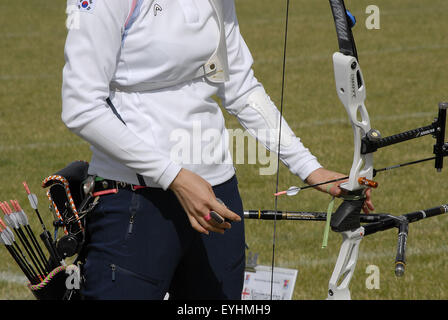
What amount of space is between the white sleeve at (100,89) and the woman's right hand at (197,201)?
0.02 meters

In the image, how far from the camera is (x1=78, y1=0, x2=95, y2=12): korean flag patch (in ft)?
5.39

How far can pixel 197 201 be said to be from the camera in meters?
1.68

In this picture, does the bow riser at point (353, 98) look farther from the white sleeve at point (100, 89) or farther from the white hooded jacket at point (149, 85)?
the white sleeve at point (100, 89)

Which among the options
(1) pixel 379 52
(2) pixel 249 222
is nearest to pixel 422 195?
(2) pixel 249 222

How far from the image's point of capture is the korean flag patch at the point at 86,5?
164cm

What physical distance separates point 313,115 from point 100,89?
5.59 meters

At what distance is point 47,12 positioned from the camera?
12922 mm

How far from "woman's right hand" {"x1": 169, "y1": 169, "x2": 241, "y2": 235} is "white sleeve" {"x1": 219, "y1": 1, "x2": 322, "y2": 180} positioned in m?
0.44

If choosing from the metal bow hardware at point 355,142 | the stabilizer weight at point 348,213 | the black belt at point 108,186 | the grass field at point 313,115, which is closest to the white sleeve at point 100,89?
the black belt at point 108,186

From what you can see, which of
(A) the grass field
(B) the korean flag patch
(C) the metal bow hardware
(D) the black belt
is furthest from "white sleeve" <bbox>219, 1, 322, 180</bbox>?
(A) the grass field

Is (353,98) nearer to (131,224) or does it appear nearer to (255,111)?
(255,111)

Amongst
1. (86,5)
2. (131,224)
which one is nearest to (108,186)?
(131,224)

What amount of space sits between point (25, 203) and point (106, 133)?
3517 millimetres
